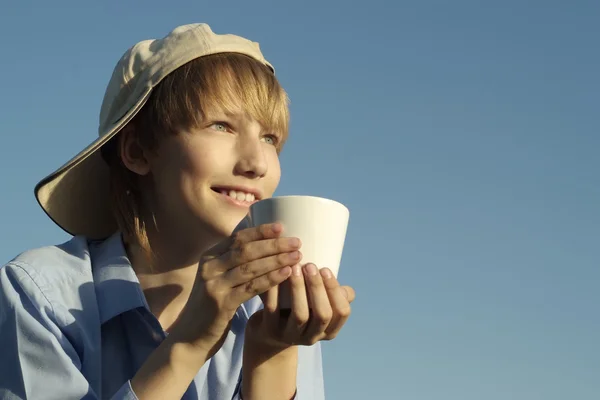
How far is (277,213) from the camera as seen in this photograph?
3305 mm

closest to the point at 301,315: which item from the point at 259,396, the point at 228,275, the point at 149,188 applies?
the point at 228,275

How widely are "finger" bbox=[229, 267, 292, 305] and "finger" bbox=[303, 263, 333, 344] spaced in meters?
0.08

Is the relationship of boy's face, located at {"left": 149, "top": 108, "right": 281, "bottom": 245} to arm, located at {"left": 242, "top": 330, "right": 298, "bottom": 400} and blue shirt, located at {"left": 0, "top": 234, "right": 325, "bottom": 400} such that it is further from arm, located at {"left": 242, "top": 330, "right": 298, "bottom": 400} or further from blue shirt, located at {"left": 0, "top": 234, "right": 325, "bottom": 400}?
arm, located at {"left": 242, "top": 330, "right": 298, "bottom": 400}

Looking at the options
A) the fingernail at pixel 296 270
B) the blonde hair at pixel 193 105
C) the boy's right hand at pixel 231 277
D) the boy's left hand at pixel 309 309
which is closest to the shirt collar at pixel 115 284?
the blonde hair at pixel 193 105

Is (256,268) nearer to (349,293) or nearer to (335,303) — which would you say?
(335,303)

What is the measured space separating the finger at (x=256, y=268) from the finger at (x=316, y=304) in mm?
77

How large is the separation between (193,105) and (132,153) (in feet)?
1.61

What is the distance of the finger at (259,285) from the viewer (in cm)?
326

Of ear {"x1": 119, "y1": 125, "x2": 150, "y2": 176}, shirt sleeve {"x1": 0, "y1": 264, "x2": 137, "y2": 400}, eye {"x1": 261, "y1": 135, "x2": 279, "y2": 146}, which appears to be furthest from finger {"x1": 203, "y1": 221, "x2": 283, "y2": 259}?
ear {"x1": 119, "y1": 125, "x2": 150, "y2": 176}

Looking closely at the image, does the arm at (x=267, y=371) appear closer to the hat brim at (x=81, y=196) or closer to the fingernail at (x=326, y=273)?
the fingernail at (x=326, y=273)

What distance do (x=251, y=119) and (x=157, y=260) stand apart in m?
0.85

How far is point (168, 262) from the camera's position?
4477mm

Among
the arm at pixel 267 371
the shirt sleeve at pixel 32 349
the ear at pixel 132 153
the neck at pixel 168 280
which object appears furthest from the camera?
the ear at pixel 132 153

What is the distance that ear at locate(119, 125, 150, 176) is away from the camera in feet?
15.1
